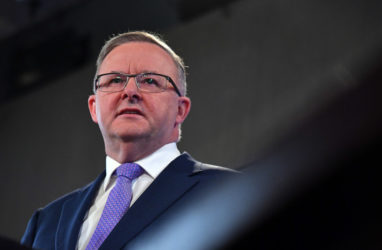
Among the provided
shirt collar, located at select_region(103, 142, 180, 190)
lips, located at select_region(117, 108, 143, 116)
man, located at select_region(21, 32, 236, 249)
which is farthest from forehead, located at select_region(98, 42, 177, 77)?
shirt collar, located at select_region(103, 142, 180, 190)

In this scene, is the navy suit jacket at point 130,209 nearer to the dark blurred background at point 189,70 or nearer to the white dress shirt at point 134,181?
the white dress shirt at point 134,181

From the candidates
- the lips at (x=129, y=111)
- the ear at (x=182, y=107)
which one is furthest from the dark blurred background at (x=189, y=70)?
the lips at (x=129, y=111)

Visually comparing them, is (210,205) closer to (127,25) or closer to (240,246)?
(240,246)

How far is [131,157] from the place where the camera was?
1453 millimetres

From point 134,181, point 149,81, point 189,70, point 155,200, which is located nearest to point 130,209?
point 155,200

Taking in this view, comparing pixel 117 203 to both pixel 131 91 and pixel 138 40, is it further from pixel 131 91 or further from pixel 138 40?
pixel 138 40

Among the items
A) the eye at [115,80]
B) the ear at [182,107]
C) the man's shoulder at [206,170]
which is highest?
the eye at [115,80]

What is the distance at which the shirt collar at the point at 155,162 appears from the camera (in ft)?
4.58

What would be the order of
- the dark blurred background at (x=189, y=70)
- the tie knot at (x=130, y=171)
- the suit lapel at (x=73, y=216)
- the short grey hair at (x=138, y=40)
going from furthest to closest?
the dark blurred background at (x=189, y=70)
the short grey hair at (x=138, y=40)
the tie knot at (x=130, y=171)
the suit lapel at (x=73, y=216)

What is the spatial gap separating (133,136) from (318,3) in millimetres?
1974

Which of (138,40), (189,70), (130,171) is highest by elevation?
(189,70)

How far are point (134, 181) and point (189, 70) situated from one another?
1878 millimetres

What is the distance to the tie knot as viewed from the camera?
138cm

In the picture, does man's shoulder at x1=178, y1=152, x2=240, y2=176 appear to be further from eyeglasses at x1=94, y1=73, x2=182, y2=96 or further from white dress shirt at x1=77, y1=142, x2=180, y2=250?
eyeglasses at x1=94, y1=73, x2=182, y2=96
